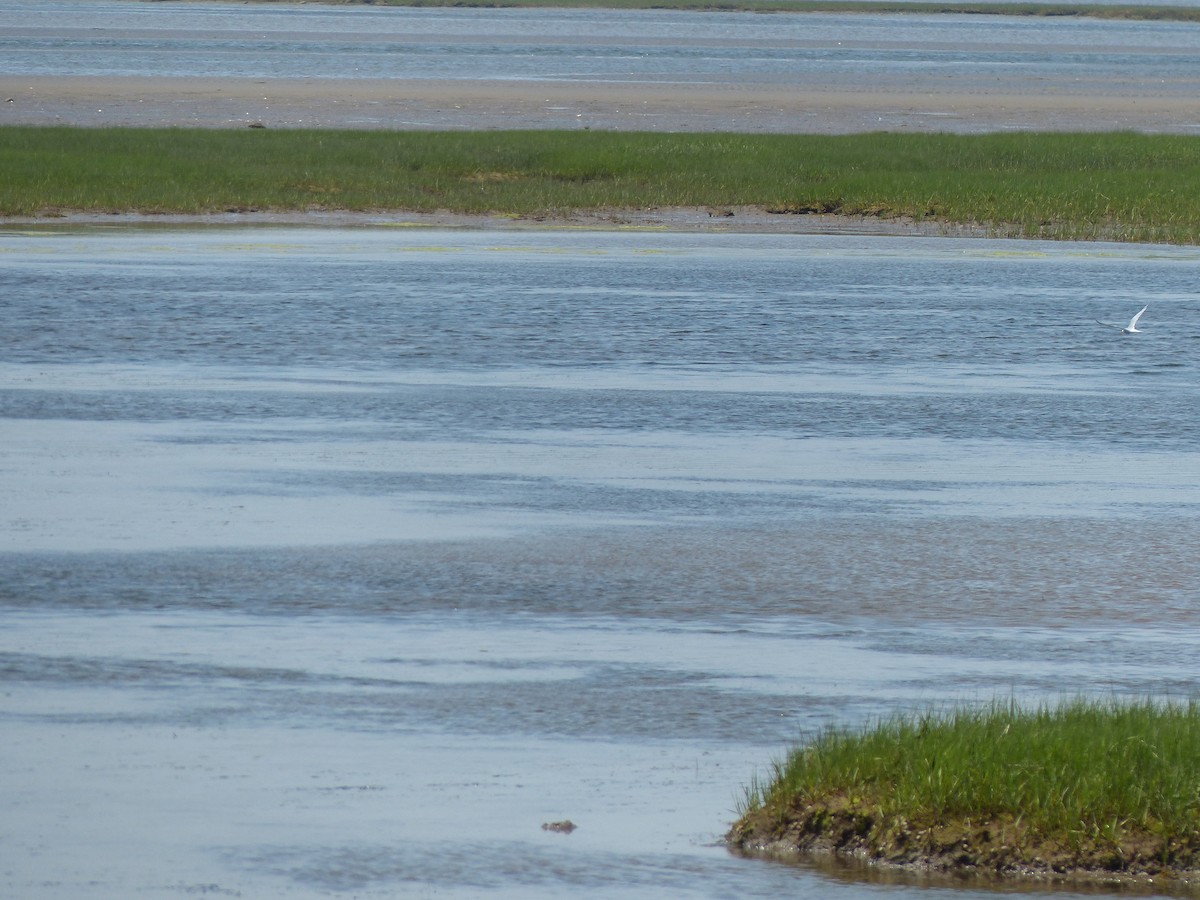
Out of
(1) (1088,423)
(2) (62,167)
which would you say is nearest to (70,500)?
(1) (1088,423)

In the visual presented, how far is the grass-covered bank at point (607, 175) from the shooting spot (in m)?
36.3

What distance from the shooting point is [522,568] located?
1080 centimetres

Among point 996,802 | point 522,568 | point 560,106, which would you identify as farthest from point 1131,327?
point 560,106

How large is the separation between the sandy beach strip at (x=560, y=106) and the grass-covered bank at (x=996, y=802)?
45583mm

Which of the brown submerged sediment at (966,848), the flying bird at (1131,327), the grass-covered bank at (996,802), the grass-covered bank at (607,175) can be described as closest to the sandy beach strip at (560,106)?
the grass-covered bank at (607,175)

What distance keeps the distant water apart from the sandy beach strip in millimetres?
4269

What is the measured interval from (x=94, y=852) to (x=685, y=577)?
445cm

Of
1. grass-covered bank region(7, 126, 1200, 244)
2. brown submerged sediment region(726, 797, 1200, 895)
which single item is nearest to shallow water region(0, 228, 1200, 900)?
brown submerged sediment region(726, 797, 1200, 895)

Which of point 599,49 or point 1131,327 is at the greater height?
point 599,49

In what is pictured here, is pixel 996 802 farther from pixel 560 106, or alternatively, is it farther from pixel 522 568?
pixel 560 106

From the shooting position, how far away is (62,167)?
1502 inches

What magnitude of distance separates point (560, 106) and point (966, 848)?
55.9m

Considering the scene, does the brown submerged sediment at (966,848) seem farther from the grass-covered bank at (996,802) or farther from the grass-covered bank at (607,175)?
the grass-covered bank at (607,175)

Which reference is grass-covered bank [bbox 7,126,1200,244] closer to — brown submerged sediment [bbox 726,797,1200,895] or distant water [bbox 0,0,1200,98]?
brown submerged sediment [bbox 726,797,1200,895]
